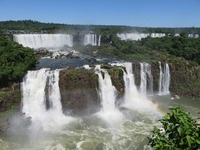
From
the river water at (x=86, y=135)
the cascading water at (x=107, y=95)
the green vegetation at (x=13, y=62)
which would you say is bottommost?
the river water at (x=86, y=135)

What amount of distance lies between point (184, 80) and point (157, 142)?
1080 inches

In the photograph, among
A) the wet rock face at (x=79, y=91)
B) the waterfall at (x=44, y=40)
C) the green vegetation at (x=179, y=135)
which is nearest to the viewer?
the green vegetation at (x=179, y=135)

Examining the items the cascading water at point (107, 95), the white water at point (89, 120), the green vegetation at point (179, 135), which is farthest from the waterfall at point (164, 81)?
the green vegetation at point (179, 135)

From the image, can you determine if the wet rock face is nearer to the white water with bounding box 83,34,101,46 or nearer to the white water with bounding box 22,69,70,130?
the white water with bounding box 22,69,70,130

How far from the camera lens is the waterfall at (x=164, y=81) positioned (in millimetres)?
31109

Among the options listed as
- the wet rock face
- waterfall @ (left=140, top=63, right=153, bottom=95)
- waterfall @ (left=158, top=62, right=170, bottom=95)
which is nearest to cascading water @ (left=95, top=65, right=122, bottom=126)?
the wet rock face

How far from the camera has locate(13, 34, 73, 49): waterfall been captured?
43.8 meters

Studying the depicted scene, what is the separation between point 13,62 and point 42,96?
3.75 meters

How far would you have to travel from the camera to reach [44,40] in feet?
154

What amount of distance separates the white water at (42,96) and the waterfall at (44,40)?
20598 mm

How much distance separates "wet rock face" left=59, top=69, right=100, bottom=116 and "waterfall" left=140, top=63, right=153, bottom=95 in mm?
6127

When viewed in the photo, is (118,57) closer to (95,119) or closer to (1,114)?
(95,119)

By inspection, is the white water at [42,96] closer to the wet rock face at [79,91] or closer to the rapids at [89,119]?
the rapids at [89,119]

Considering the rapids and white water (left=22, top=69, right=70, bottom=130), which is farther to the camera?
white water (left=22, top=69, right=70, bottom=130)
